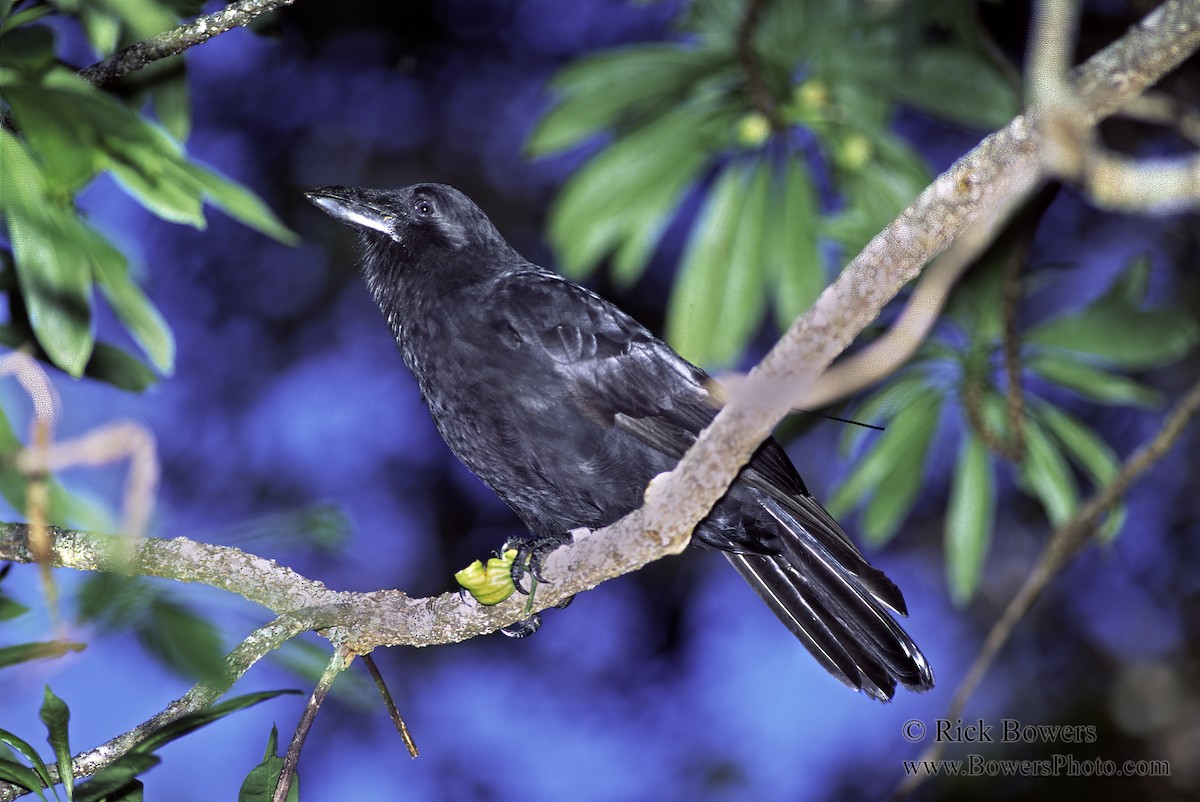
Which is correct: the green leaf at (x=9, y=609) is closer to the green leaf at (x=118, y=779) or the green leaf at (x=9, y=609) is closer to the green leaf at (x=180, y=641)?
the green leaf at (x=118, y=779)

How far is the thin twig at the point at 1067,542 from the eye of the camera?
250cm

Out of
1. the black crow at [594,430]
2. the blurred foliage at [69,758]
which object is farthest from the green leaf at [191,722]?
the black crow at [594,430]

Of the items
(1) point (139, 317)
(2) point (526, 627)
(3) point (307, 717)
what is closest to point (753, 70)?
(2) point (526, 627)

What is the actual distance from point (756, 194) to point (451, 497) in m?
3.12

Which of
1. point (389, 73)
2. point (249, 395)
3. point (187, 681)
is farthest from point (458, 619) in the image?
point (389, 73)

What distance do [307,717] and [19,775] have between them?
435 mm

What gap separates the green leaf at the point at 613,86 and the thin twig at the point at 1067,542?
5.25 feet

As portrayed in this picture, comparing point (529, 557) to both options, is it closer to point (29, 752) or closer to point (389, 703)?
Answer: point (389, 703)

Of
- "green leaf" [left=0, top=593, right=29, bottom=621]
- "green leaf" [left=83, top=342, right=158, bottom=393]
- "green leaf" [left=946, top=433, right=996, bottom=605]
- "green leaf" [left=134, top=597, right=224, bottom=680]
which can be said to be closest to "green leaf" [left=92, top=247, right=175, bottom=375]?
"green leaf" [left=83, top=342, right=158, bottom=393]

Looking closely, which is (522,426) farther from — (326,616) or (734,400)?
(734,400)

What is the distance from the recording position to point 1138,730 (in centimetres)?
505

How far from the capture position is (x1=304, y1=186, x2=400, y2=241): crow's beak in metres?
2.92

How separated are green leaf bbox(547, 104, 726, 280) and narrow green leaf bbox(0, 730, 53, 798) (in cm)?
Result: 198

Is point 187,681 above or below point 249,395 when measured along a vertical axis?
above
